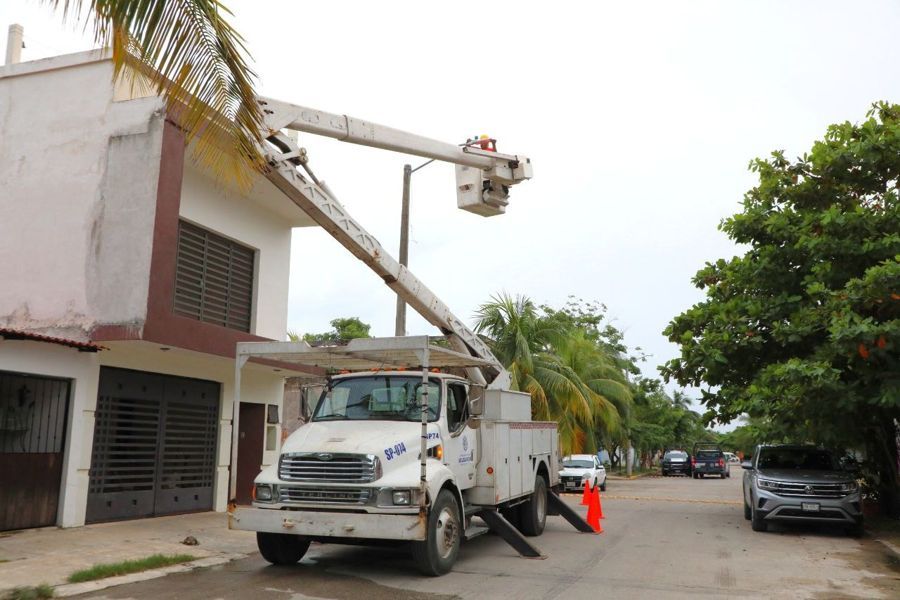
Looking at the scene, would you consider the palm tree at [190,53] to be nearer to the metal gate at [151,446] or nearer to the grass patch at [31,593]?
the grass patch at [31,593]

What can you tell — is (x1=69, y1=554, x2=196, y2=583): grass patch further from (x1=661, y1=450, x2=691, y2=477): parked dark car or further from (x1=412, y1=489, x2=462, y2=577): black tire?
(x1=661, y1=450, x2=691, y2=477): parked dark car

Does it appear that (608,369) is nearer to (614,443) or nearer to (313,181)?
(614,443)

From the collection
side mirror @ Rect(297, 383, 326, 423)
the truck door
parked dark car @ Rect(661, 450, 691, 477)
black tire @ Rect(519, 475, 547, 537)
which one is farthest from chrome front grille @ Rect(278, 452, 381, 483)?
parked dark car @ Rect(661, 450, 691, 477)

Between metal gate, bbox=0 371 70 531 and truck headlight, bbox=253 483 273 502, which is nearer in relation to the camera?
truck headlight, bbox=253 483 273 502

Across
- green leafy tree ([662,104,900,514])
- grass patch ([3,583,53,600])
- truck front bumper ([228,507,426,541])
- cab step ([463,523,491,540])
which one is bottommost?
grass patch ([3,583,53,600])

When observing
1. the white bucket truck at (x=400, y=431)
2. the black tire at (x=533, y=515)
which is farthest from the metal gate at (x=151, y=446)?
the black tire at (x=533, y=515)

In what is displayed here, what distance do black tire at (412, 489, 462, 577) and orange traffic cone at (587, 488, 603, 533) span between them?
4713 millimetres

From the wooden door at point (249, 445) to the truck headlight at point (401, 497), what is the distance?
920 cm

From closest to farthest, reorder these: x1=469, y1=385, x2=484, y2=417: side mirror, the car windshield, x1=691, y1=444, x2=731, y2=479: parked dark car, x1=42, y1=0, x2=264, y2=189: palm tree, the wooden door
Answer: x1=42, y1=0, x2=264, y2=189: palm tree < x1=469, y1=385, x2=484, y2=417: side mirror < the car windshield < the wooden door < x1=691, y1=444, x2=731, y2=479: parked dark car

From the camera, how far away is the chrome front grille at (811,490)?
506 inches

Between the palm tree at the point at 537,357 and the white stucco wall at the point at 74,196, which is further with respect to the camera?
the palm tree at the point at 537,357

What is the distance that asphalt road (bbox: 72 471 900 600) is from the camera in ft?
26.3

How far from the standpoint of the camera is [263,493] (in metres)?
8.99

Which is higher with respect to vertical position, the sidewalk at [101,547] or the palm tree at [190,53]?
the palm tree at [190,53]
